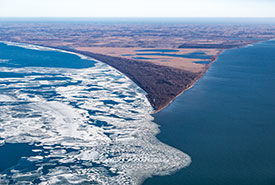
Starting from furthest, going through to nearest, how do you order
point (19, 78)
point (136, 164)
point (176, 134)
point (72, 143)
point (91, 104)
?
point (19, 78) < point (91, 104) < point (176, 134) < point (72, 143) < point (136, 164)

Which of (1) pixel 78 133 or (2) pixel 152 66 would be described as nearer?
(1) pixel 78 133

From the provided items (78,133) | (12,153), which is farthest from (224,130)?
(12,153)

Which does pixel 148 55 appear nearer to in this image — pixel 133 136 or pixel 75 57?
pixel 75 57

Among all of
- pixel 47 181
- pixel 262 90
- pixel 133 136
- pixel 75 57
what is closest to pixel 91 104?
pixel 133 136

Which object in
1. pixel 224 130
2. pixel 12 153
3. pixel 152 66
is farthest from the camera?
pixel 152 66

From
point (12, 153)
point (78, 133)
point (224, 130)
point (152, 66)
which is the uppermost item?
point (152, 66)

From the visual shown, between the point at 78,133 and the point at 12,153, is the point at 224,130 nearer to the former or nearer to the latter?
the point at 78,133

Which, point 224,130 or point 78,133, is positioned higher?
point 224,130

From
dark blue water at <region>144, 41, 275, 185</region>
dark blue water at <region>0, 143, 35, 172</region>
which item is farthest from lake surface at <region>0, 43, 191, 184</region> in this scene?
dark blue water at <region>144, 41, 275, 185</region>
